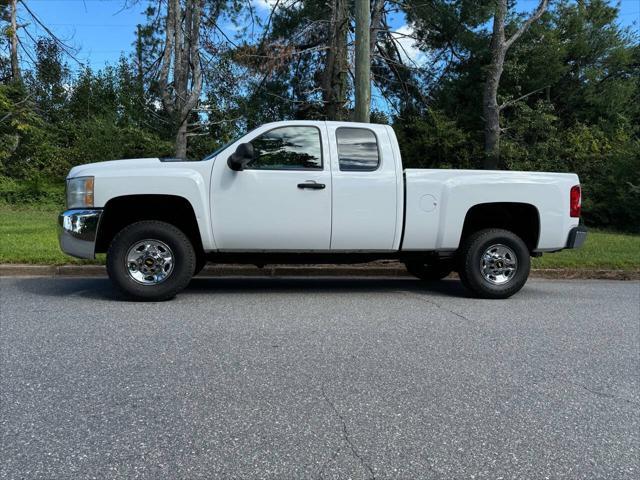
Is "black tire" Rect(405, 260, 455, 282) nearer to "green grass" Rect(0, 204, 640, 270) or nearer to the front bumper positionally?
the front bumper

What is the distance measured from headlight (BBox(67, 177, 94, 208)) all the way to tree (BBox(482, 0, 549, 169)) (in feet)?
49.7

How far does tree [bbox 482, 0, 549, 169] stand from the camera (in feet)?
57.3

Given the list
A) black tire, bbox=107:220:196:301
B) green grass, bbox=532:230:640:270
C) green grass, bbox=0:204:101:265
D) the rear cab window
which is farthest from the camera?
green grass, bbox=532:230:640:270

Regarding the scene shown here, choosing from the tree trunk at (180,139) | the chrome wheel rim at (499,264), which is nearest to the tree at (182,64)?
the tree trunk at (180,139)

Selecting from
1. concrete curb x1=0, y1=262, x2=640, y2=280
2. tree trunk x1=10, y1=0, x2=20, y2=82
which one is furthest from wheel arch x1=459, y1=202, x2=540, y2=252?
tree trunk x1=10, y1=0, x2=20, y2=82

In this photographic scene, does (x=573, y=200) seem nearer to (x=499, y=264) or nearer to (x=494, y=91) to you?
(x=499, y=264)

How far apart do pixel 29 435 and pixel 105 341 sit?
1759 mm

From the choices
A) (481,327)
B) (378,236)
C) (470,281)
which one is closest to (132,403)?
(481,327)

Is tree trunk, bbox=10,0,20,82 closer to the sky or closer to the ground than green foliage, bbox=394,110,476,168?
closer to the sky

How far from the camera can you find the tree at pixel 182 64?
16531 mm

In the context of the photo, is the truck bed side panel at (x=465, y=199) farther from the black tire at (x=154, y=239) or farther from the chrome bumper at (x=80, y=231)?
the chrome bumper at (x=80, y=231)

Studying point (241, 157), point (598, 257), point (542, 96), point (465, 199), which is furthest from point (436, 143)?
point (241, 157)

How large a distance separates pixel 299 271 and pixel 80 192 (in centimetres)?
352

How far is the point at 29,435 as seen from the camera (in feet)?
9.32
